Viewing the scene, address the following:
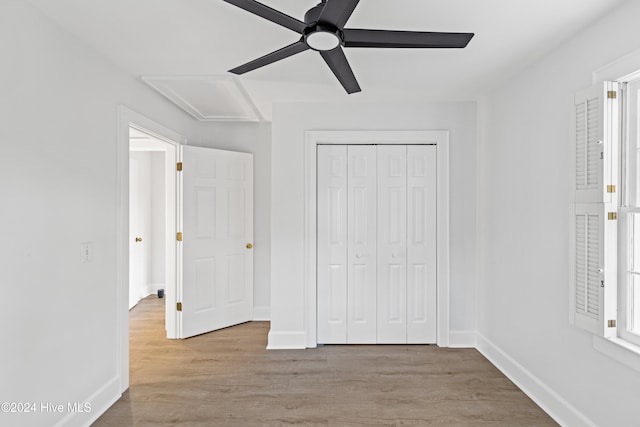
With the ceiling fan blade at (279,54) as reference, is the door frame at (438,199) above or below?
below

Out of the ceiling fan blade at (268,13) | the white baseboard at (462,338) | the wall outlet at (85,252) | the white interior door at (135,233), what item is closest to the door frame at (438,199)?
the white baseboard at (462,338)

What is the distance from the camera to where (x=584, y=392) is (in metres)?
2.10

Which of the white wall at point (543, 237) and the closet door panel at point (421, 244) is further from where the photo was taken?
the closet door panel at point (421, 244)

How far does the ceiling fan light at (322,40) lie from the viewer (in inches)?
59.5

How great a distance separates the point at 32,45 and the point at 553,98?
3.06 m

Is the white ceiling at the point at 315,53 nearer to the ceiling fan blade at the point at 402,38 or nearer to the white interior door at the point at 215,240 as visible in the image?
the ceiling fan blade at the point at 402,38

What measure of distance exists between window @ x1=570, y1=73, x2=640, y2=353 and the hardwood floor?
87 cm

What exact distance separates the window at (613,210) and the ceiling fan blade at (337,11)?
146 centimetres

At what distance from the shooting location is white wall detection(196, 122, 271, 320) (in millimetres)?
4414

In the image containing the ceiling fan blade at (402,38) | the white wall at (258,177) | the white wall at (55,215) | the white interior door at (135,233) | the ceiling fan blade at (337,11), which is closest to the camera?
the ceiling fan blade at (337,11)

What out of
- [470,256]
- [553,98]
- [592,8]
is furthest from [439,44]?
[470,256]

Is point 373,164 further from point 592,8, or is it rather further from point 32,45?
point 32,45

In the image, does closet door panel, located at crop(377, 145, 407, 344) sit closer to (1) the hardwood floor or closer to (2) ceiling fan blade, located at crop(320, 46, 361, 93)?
(1) the hardwood floor

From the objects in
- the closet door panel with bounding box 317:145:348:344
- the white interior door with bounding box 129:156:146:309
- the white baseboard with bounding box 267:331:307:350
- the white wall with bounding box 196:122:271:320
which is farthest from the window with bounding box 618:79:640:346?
the white interior door with bounding box 129:156:146:309
